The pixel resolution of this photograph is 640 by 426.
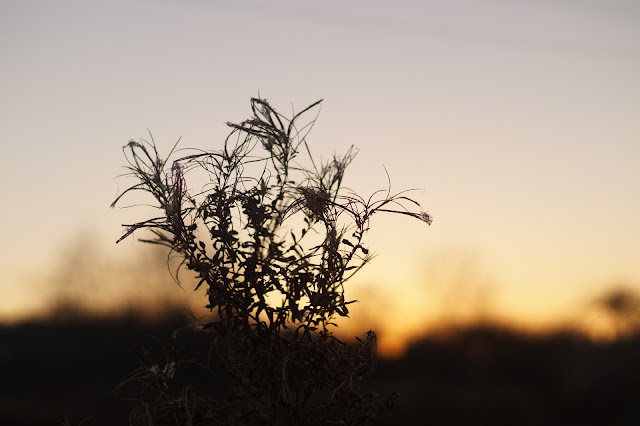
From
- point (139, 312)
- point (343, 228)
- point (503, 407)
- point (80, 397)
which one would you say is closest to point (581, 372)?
point (503, 407)

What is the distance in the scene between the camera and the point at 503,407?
43.0 ft

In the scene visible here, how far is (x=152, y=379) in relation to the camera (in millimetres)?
3500

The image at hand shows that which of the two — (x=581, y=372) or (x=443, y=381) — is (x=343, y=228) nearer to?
(x=443, y=381)

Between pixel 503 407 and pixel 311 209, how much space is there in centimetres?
1095

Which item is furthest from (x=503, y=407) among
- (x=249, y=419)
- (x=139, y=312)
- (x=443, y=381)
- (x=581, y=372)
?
(x=249, y=419)

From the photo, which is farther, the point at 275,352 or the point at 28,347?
the point at 28,347

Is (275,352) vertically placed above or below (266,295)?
below

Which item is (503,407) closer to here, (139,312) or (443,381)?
(443,381)

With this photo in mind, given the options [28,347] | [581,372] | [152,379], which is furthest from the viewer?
[581,372]

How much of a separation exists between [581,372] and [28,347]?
10.6m

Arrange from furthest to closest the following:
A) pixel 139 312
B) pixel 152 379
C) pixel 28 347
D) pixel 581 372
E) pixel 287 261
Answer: pixel 581 372, pixel 28 347, pixel 139 312, pixel 152 379, pixel 287 261

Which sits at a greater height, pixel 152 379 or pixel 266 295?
pixel 266 295

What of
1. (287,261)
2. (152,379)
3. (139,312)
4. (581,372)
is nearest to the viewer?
(287,261)

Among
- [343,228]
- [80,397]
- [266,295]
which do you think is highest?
[343,228]
